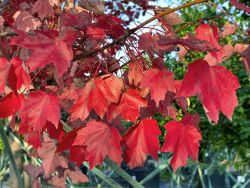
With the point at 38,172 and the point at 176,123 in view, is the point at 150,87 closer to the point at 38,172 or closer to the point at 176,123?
the point at 176,123

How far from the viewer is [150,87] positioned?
1.11m

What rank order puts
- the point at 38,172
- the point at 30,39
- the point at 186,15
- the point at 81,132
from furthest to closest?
the point at 186,15 < the point at 38,172 < the point at 81,132 < the point at 30,39

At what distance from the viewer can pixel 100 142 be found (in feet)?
3.87

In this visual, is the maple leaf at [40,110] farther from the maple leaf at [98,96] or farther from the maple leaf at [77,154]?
the maple leaf at [77,154]

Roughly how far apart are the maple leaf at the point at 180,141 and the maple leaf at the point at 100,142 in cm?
14

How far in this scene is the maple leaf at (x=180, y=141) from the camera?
1.26 meters

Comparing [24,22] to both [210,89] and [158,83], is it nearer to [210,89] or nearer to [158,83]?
[158,83]

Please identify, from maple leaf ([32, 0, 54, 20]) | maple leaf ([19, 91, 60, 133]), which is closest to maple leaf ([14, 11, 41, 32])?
maple leaf ([32, 0, 54, 20])

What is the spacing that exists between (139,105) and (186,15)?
9.75 ft

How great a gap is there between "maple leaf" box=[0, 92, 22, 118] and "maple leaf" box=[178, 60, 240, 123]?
50 centimetres

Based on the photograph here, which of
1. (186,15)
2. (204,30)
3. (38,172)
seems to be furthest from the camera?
(186,15)

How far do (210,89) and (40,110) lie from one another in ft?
1.41

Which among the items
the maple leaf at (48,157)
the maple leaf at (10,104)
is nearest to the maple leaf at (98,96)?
the maple leaf at (10,104)

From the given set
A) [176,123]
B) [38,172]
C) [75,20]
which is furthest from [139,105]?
[38,172]
